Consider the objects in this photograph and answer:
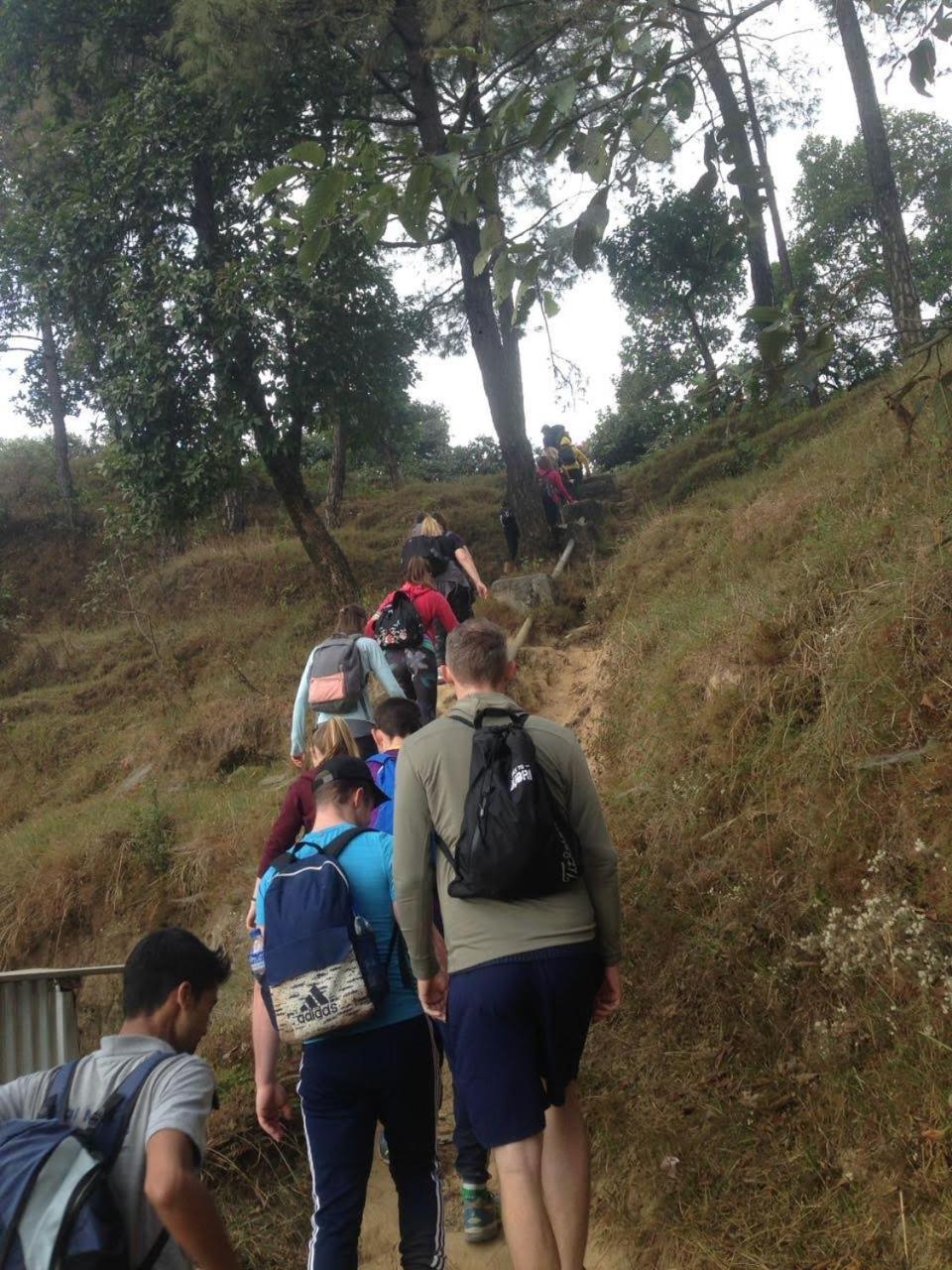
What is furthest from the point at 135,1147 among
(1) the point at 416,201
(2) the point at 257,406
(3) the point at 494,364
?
(3) the point at 494,364

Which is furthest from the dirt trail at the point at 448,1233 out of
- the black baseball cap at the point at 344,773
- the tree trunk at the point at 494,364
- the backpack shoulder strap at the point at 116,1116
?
the tree trunk at the point at 494,364

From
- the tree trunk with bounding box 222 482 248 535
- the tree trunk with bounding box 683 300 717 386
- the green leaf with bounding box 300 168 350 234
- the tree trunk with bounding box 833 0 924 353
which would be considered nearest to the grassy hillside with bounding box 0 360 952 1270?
the green leaf with bounding box 300 168 350 234

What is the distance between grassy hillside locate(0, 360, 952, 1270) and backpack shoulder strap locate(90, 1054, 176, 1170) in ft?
6.50

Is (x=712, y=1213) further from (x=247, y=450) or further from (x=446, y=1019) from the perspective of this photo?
(x=247, y=450)

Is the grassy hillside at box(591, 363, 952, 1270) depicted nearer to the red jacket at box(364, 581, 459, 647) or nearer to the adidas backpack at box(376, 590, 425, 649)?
the red jacket at box(364, 581, 459, 647)

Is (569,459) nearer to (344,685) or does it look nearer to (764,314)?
(344,685)

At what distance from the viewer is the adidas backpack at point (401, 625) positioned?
6.77 metres

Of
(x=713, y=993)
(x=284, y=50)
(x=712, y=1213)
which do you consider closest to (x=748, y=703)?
(x=713, y=993)

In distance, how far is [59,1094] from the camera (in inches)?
81.5

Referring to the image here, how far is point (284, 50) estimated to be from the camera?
1146 cm

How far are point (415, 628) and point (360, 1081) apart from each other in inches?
161

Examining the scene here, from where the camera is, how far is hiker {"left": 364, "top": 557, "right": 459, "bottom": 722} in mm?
6781

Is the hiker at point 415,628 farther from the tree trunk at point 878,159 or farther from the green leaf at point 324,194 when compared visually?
the tree trunk at point 878,159

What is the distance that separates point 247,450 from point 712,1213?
10.5m
